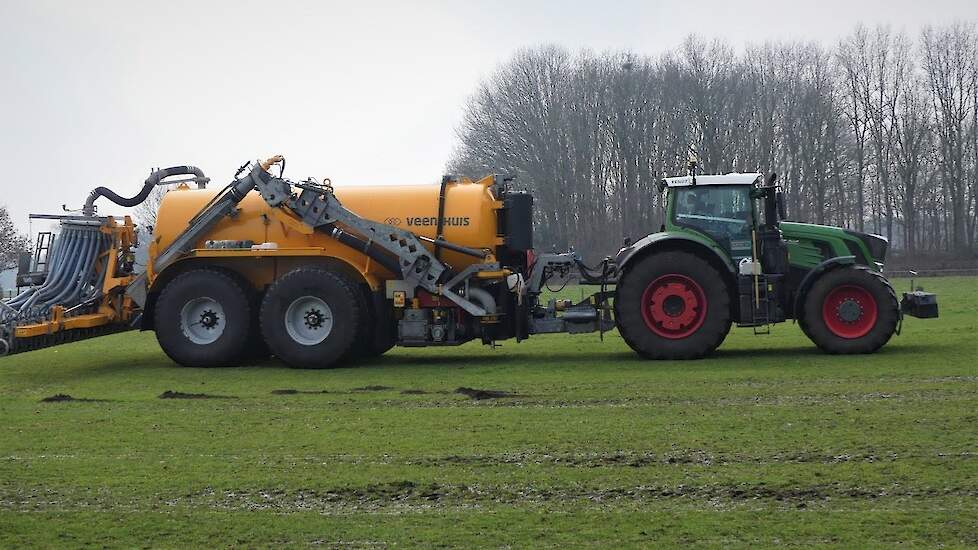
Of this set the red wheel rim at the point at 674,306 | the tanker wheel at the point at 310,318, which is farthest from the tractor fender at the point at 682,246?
the tanker wheel at the point at 310,318

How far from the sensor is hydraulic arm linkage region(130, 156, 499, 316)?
58.8 feet

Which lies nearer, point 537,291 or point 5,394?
point 5,394

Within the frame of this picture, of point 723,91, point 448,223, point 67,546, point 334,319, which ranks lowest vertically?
point 67,546

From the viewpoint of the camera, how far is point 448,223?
1825 cm

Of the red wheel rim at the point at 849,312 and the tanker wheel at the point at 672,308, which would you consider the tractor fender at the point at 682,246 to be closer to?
the tanker wheel at the point at 672,308

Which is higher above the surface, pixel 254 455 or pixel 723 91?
pixel 723 91

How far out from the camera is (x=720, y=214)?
17.8 meters

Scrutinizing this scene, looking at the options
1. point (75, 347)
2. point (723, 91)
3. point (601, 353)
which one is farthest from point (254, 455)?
point (723, 91)

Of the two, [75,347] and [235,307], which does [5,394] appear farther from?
[75,347]

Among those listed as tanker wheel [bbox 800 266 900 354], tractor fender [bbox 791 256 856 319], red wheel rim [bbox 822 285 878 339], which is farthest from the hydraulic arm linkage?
red wheel rim [bbox 822 285 878 339]

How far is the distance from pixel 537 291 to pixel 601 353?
1686 mm

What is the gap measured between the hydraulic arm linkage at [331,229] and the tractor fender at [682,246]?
2.03 meters

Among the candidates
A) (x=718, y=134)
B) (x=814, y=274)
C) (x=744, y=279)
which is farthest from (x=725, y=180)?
(x=718, y=134)

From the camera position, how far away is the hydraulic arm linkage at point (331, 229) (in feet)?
58.8
